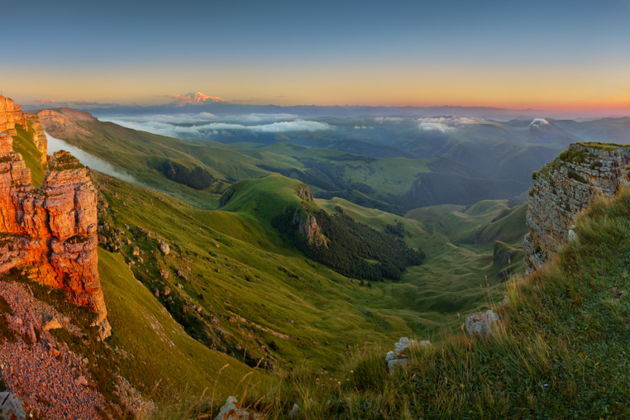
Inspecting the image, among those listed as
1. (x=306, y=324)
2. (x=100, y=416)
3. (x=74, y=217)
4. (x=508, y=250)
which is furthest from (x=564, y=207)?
(x=508, y=250)

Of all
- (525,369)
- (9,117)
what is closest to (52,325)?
(525,369)

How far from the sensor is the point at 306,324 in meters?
116

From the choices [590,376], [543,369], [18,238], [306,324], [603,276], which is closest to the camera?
[590,376]

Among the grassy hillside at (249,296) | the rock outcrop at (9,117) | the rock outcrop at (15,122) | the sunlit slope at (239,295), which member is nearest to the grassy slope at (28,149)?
the rock outcrop at (15,122)

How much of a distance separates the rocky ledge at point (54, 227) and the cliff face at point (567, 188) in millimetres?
37423

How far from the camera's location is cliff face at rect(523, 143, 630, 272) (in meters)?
22.4

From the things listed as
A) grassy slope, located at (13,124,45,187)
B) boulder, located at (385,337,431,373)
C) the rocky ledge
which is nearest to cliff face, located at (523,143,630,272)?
boulder, located at (385,337,431,373)

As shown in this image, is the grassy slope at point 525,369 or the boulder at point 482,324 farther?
the boulder at point 482,324

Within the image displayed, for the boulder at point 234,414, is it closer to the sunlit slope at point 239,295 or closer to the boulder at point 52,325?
the boulder at point 52,325

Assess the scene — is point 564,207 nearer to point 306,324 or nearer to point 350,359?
point 350,359

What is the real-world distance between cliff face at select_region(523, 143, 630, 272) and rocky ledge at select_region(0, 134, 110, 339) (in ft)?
123

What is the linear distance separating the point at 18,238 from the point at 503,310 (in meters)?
34.4

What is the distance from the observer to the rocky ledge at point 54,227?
25.1 m

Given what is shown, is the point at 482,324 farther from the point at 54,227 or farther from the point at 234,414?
the point at 54,227
